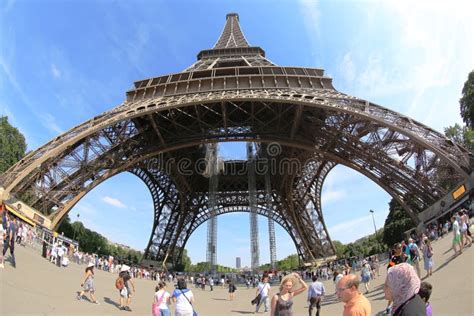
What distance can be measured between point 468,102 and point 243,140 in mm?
21298

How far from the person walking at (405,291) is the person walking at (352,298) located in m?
0.50

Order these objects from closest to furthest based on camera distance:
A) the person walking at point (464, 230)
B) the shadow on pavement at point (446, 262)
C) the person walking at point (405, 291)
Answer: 1. the person walking at point (405, 291)
2. the shadow on pavement at point (446, 262)
3. the person walking at point (464, 230)

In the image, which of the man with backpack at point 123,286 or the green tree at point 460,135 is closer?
the man with backpack at point 123,286

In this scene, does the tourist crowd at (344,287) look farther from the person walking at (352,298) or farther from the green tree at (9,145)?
the green tree at (9,145)

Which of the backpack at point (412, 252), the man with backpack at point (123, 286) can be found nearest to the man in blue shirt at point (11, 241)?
the man with backpack at point (123, 286)

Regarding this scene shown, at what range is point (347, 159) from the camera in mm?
24266

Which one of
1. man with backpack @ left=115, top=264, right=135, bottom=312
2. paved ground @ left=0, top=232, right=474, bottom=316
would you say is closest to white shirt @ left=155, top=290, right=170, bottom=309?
paved ground @ left=0, top=232, right=474, bottom=316

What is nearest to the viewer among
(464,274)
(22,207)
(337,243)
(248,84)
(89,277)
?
(464,274)

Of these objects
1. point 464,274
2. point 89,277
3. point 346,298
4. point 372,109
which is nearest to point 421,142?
point 372,109

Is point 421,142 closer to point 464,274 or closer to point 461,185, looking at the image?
point 461,185

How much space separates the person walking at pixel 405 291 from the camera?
2.47 m

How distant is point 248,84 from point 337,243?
7854cm

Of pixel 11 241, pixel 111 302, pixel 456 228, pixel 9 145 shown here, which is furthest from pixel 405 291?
pixel 9 145

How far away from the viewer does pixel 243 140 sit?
1018 inches
